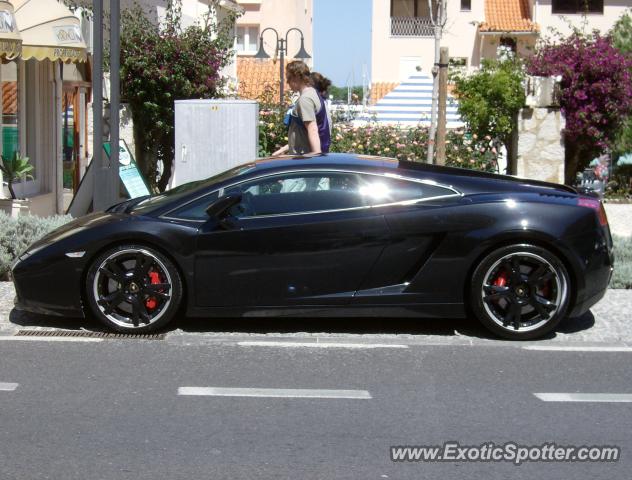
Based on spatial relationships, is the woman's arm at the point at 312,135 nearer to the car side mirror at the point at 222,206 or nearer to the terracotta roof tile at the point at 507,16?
the car side mirror at the point at 222,206

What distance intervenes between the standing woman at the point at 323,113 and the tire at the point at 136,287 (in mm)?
3448

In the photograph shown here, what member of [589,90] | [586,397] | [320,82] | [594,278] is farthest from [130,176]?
[586,397]

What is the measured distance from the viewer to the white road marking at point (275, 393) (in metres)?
6.26

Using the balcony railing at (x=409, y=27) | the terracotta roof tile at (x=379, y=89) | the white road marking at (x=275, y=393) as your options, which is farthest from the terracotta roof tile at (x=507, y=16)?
the white road marking at (x=275, y=393)

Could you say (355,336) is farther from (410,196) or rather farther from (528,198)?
(528,198)

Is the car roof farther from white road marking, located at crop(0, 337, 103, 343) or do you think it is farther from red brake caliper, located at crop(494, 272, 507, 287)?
white road marking, located at crop(0, 337, 103, 343)

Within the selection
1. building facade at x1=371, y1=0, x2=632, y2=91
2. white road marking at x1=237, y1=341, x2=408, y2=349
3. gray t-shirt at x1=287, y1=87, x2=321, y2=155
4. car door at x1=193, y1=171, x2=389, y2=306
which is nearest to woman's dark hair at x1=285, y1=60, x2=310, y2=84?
gray t-shirt at x1=287, y1=87, x2=321, y2=155

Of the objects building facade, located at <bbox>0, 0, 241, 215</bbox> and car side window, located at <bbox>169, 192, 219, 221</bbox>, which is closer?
car side window, located at <bbox>169, 192, 219, 221</bbox>

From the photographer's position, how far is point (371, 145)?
16.9 m

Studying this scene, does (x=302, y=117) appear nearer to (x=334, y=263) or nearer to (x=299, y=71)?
(x=299, y=71)

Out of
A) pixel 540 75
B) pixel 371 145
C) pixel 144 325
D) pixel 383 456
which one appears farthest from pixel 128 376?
pixel 540 75

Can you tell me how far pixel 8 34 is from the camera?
11758mm

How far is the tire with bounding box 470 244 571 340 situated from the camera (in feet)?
25.0

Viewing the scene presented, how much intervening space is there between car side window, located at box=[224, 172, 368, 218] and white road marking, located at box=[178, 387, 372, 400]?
5.67 ft
